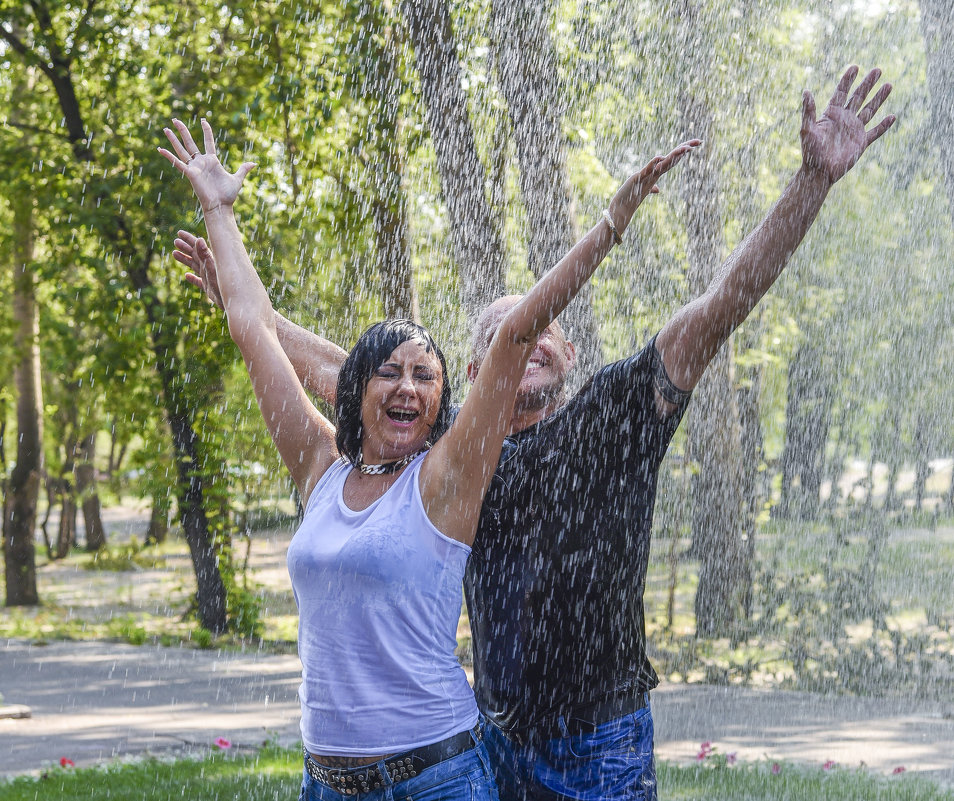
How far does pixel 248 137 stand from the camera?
11.1 m

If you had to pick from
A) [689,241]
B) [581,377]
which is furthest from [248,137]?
[581,377]

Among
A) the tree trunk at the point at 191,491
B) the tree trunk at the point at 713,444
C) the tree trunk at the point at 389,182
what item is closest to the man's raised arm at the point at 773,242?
the tree trunk at the point at 389,182

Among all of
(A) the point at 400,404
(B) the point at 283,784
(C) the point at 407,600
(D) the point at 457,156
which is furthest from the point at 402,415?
(D) the point at 457,156

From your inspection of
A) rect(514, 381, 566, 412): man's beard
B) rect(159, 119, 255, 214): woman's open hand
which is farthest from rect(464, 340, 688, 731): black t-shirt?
rect(159, 119, 255, 214): woman's open hand

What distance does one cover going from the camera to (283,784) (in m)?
5.75

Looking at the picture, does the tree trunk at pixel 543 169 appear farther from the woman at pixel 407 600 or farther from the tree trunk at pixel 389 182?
the woman at pixel 407 600

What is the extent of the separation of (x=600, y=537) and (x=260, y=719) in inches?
234

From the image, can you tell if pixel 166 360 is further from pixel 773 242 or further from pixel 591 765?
pixel 773 242

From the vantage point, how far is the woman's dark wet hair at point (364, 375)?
2.40 m

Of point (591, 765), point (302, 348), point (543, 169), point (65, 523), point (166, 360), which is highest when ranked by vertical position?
point (543, 169)

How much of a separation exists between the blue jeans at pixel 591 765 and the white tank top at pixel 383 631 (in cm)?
28

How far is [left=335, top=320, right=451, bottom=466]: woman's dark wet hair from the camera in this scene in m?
2.40

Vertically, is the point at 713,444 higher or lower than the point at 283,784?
higher

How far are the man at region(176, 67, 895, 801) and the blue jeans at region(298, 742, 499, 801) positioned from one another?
0.26m
